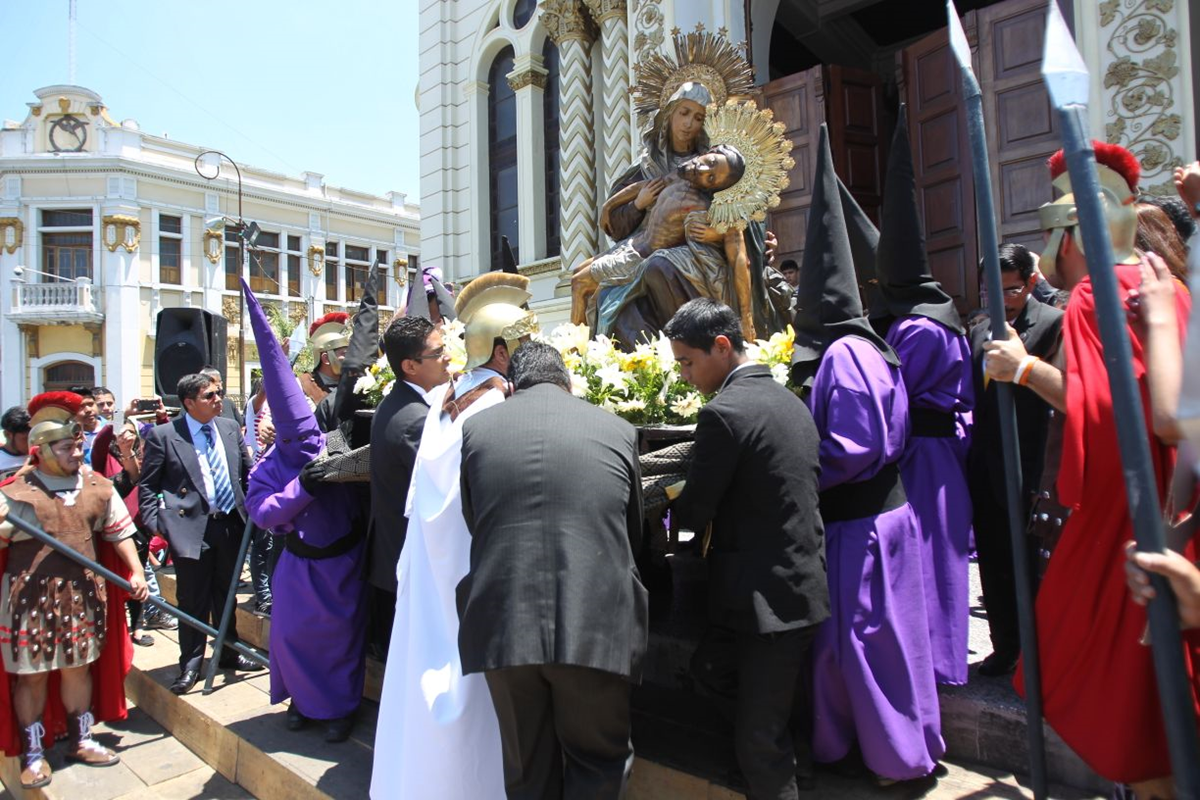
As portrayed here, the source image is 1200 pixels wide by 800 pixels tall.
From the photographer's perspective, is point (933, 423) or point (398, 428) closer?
point (933, 423)

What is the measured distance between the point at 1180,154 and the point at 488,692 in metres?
6.71

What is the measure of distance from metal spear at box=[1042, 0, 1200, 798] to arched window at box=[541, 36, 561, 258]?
36.7ft

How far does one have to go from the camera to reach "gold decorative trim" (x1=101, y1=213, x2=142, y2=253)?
28.5 metres

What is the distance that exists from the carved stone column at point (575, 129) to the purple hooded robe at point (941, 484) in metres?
8.36

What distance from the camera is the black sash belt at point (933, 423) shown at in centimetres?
301

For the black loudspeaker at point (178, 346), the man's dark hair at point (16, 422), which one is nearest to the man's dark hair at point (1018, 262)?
the man's dark hair at point (16, 422)

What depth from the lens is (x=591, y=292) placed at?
18.0 ft

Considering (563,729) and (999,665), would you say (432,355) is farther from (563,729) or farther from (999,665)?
(999,665)

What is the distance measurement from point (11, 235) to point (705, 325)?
34975mm

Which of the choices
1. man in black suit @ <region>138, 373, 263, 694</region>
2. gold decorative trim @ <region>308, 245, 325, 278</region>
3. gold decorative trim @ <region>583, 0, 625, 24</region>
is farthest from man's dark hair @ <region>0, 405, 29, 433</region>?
gold decorative trim @ <region>308, 245, 325, 278</region>

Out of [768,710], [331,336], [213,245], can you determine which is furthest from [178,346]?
[213,245]

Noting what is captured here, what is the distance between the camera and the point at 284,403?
12.6 ft

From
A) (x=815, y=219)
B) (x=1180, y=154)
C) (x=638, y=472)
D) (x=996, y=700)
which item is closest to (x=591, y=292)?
(x=815, y=219)

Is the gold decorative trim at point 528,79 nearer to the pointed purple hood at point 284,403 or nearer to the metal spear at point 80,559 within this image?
the pointed purple hood at point 284,403
